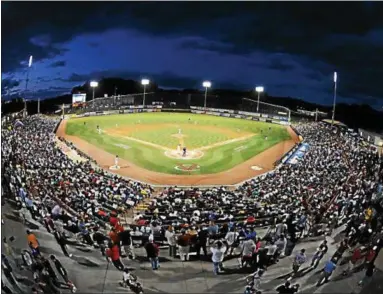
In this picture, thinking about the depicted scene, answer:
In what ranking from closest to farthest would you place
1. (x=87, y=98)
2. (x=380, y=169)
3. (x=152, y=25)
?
(x=152, y=25) < (x=87, y=98) < (x=380, y=169)

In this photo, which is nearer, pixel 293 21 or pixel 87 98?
pixel 293 21

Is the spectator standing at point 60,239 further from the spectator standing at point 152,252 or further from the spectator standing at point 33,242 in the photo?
the spectator standing at point 152,252

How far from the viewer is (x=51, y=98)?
245 inches

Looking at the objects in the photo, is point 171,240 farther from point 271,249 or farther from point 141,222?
point 271,249

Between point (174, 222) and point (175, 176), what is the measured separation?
464 millimetres

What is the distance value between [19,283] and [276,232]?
2.76 m

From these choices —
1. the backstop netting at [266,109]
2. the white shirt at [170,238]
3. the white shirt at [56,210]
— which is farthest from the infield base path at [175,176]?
the white shirt at [56,210]

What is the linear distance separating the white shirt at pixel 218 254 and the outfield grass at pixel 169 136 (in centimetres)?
78

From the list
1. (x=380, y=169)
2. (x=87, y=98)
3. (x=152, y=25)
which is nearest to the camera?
(x=152, y=25)

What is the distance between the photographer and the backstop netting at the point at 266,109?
616 centimetres

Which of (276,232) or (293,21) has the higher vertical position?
(293,21)

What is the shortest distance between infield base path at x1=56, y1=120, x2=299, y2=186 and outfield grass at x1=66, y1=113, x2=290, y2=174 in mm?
45

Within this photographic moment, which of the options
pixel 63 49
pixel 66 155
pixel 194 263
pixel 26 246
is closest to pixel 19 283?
pixel 26 246

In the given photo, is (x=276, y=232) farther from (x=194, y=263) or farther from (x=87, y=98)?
(x=87, y=98)
